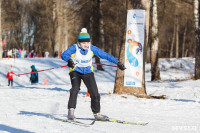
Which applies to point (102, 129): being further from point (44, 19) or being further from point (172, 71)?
point (44, 19)

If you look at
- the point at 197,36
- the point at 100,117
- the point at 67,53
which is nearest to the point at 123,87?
the point at 100,117

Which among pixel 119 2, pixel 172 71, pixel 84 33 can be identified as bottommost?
pixel 172 71

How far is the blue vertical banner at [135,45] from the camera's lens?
9773 millimetres

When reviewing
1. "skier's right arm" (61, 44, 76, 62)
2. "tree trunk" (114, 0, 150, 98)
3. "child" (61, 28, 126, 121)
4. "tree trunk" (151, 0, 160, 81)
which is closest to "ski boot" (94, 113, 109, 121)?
"child" (61, 28, 126, 121)

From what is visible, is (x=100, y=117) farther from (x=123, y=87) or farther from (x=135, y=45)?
(x=135, y=45)

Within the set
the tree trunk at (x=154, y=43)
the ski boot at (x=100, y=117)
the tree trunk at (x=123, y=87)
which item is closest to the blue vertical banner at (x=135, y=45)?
the tree trunk at (x=123, y=87)

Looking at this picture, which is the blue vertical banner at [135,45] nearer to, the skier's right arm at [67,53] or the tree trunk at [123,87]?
the tree trunk at [123,87]

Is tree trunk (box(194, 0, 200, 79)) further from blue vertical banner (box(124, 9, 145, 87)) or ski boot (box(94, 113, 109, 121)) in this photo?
ski boot (box(94, 113, 109, 121))

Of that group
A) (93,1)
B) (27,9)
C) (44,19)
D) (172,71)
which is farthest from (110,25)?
(27,9)

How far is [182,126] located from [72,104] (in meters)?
2.00

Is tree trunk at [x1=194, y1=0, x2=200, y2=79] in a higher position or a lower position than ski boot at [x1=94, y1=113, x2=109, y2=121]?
higher

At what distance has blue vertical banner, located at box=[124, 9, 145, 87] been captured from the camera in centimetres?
977

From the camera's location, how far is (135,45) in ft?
32.1

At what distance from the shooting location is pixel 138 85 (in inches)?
384
